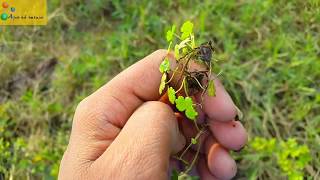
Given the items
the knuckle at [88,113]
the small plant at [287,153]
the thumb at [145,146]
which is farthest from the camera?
the small plant at [287,153]

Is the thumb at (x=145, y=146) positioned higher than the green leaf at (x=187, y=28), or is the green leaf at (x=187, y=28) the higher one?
the green leaf at (x=187, y=28)

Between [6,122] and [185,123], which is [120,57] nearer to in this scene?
[6,122]

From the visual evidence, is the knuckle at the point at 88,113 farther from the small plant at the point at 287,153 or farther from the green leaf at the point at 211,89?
the small plant at the point at 287,153

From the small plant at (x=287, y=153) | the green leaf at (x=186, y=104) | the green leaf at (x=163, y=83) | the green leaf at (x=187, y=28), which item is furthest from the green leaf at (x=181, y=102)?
the small plant at (x=287, y=153)

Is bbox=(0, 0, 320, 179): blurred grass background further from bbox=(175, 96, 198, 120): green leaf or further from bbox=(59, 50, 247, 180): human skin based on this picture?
bbox=(175, 96, 198, 120): green leaf

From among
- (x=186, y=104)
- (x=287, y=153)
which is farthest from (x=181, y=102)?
(x=287, y=153)

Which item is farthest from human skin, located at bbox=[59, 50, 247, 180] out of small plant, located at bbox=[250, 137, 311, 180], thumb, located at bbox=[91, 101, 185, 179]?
small plant, located at bbox=[250, 137, 311, 180]

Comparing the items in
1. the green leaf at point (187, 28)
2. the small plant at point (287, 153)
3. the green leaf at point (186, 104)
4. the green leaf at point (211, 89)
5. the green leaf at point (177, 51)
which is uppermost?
the green leaf at point (187, 28)
